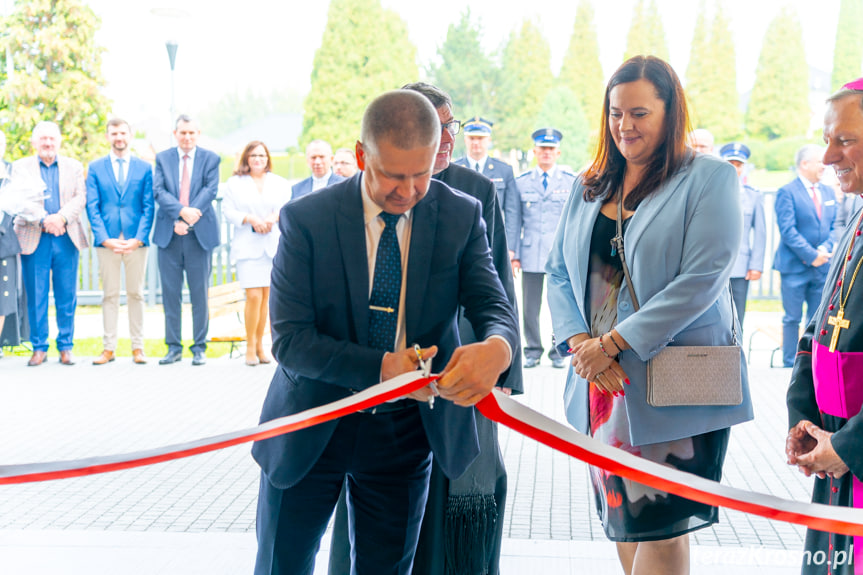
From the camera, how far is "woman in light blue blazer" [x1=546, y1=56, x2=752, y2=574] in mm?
2645

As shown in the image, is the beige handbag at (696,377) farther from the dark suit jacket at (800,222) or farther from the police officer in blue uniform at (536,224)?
the dark suit jacket at (800,222)

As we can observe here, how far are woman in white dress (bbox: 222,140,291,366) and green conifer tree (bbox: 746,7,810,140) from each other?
45.8m

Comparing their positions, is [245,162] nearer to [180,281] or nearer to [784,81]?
[180,281]

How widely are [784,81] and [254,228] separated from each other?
46823 mm

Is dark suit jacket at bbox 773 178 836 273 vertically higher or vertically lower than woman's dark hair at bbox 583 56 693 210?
lower

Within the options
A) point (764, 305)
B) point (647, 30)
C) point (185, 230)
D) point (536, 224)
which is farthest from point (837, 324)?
point (647, 30)

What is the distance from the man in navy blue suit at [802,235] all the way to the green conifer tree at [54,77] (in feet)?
47.4

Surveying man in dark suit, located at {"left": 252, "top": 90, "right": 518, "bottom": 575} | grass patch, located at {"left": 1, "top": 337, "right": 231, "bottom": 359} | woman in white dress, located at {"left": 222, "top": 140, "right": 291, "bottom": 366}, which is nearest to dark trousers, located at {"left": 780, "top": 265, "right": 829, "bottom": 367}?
woman in white dress, located at {"left": 222, "top": 140, "right": 291, "bottom": 366}

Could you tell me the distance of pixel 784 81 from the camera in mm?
48250

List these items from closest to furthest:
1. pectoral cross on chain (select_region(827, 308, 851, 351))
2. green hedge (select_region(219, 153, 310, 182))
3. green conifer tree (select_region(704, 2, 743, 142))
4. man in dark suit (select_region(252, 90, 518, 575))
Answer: man in dark suit (select_region(252, 90, 518, 575)) < pectoral cross on chain (select_region(827, 308, 851, 351)) < green conifer tree (select_region(704, 2, 743, 142)) < green hedge (select_region(219, 153, 310, 182))

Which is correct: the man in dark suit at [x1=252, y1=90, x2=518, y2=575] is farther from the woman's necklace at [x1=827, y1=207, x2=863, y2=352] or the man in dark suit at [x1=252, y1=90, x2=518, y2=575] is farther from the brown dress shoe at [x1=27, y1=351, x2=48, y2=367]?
the brown dress shoe at [x1=27, y1=351, x2=48, y2=367]

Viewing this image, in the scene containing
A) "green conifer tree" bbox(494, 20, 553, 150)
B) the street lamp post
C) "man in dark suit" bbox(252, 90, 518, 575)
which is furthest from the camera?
"green conifer tree" bbox(494, 20, 553, 150)

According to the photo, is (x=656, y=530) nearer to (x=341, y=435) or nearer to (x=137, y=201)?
(x=341, y=435)

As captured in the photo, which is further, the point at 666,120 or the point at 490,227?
the point at 490,227
